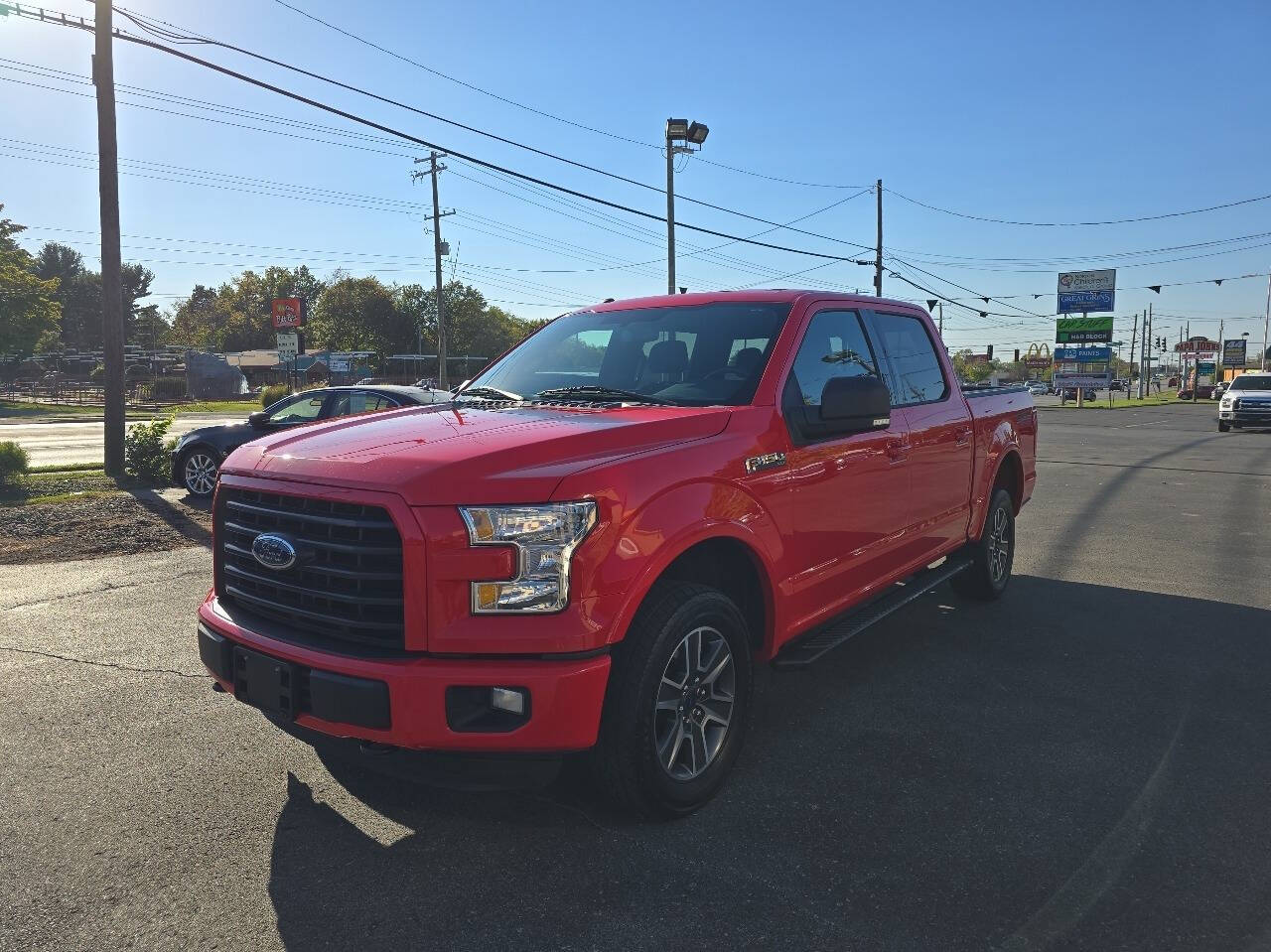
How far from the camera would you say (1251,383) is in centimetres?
2892

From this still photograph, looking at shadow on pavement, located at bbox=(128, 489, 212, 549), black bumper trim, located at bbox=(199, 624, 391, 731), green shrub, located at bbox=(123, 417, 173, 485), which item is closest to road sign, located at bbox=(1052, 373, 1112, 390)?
green shrub, located at bbox=(123, 417, 173, 485)

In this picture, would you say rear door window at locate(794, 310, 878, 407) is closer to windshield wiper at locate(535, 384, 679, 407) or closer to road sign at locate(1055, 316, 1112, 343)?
windshield wiper at locate(535, 384, 679, 407)

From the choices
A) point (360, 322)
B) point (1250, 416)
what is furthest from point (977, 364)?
point (1250, 416)

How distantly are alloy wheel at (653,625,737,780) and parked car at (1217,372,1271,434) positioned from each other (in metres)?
30.4

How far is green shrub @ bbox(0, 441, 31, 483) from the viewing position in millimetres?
11062

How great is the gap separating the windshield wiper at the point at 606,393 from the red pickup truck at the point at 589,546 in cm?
1

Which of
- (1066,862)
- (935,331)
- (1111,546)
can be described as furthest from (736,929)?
(1111,546)

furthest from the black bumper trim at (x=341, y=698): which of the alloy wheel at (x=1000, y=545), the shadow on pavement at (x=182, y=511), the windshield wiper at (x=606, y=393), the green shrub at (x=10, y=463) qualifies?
the green shrub at (x=10, y=463)

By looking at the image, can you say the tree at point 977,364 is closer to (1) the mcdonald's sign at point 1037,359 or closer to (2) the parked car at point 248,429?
(1) the mcdonald's sign at point 1037,359

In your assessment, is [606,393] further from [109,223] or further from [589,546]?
[109,223]

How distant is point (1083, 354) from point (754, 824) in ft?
215

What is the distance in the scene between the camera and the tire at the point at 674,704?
288cm

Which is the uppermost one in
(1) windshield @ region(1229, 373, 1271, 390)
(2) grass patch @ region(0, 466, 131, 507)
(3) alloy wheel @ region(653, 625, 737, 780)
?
(1) windshield @ region(1229, 373, 1271, 390)

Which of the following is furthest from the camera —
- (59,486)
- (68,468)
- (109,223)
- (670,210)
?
(670,210)
